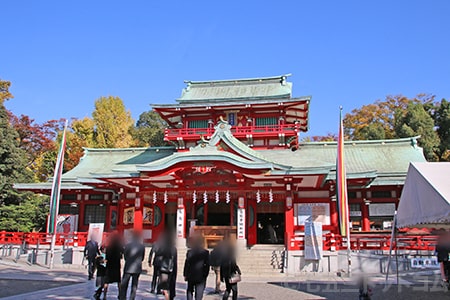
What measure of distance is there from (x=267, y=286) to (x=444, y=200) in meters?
6.98

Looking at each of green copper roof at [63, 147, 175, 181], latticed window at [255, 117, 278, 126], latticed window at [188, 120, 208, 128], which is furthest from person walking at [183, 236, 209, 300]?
latticed window at [188, 120, 208, 128]

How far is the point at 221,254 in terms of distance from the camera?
31.1 feet

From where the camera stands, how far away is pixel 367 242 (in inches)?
699

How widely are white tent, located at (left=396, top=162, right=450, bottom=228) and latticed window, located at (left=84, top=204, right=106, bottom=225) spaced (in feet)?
63.6

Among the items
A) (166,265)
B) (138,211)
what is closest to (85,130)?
(138,211)

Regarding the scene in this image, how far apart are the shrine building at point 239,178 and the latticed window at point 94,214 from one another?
65mm

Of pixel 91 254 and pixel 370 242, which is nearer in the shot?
pixel 91 254

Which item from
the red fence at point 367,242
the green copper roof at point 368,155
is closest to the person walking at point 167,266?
the red fence at point 367,242

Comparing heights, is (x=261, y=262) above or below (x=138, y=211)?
below

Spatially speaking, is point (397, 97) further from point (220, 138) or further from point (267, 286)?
point (267, 286)

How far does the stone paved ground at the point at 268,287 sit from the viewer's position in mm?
10875

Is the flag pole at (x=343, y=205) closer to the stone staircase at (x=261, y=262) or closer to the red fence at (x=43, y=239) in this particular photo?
the stone staircase at (x=261, y=262)

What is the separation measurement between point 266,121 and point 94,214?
13.1 meters

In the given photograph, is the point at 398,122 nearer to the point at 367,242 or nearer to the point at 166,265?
the point at 367,242
